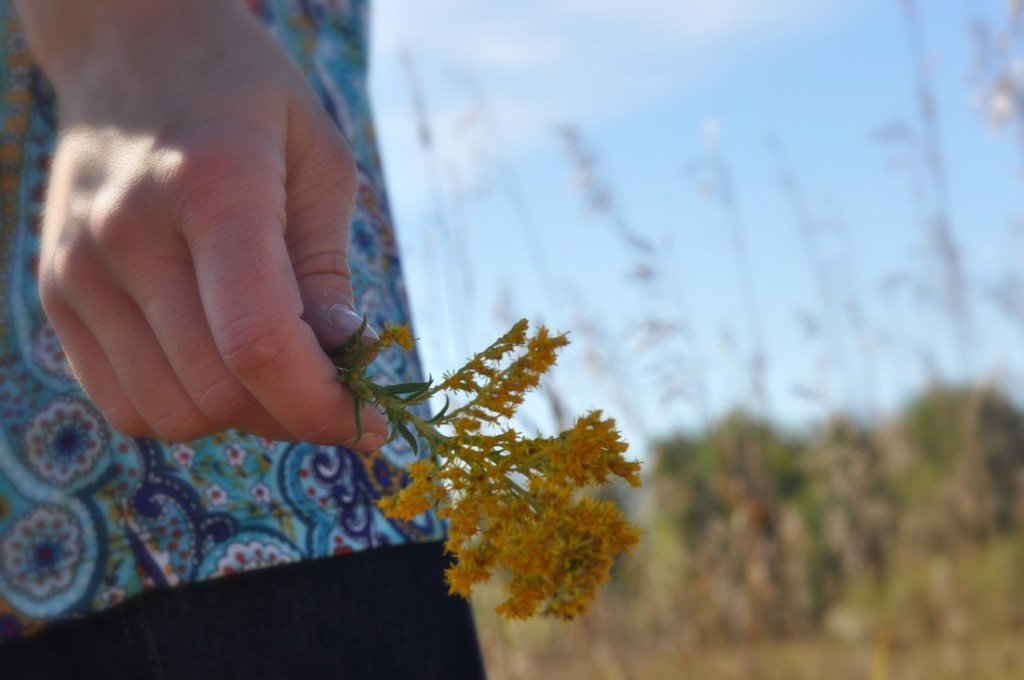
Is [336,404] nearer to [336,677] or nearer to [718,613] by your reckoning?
[336,677]

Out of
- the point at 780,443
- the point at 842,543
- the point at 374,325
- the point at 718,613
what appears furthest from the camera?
the point at 780,443

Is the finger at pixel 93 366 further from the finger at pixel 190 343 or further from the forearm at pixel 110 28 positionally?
the forearm at pixel 110 28

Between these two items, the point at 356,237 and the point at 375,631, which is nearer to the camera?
the point at 375,631

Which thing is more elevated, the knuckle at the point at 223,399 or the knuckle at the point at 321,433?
the knuckle at the point at 223,399

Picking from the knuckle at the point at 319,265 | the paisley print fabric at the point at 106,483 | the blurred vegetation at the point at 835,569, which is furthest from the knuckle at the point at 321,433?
the blurred vegetation at the point at 835,569

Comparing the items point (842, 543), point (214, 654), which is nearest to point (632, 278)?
point (842, 543)

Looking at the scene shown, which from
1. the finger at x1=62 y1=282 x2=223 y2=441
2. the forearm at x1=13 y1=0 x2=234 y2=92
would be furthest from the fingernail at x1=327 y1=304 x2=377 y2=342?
the forearm at x1=13 y1=0 x2=234 y2=92

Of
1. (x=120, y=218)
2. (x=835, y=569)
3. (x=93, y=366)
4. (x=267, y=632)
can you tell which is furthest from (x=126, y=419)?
(x=835, y=569)
